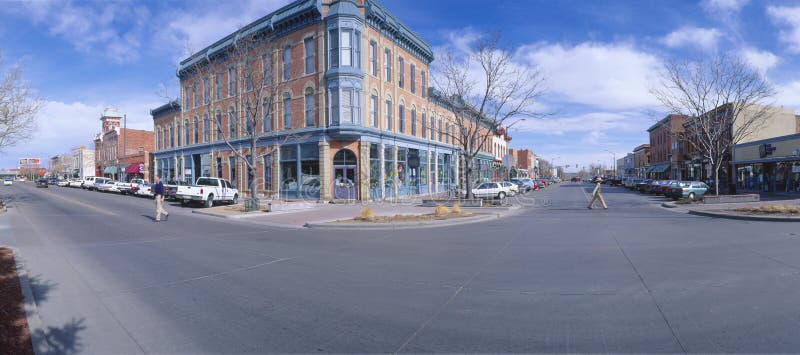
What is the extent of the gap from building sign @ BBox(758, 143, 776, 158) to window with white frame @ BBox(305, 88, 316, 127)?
37.3 m

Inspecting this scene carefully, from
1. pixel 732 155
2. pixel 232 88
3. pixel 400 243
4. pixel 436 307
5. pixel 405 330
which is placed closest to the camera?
pixel 405 330

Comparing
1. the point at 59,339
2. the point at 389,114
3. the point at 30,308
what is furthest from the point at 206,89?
the point at 59,339

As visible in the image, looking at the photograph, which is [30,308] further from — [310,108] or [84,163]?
[84,163]

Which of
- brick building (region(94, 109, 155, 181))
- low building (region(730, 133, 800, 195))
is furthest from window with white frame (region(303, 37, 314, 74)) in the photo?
low building (region(730, 133, 800, 195))

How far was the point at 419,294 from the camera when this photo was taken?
19.5 feet

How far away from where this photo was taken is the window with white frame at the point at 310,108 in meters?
26.8

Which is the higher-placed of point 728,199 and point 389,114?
point 389,114

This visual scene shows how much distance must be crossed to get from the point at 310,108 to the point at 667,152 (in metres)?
60.6

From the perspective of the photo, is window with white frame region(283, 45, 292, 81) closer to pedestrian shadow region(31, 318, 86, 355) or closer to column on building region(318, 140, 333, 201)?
column on building region(318, 140, 333, 201)

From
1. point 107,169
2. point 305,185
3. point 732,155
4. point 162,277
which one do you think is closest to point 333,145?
point 305,185

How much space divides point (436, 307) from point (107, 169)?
7866cm

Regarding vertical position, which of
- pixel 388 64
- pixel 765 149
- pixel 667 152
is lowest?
pixel 765 149

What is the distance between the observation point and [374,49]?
1094 inches

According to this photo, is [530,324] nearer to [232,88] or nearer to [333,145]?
[333,145]
